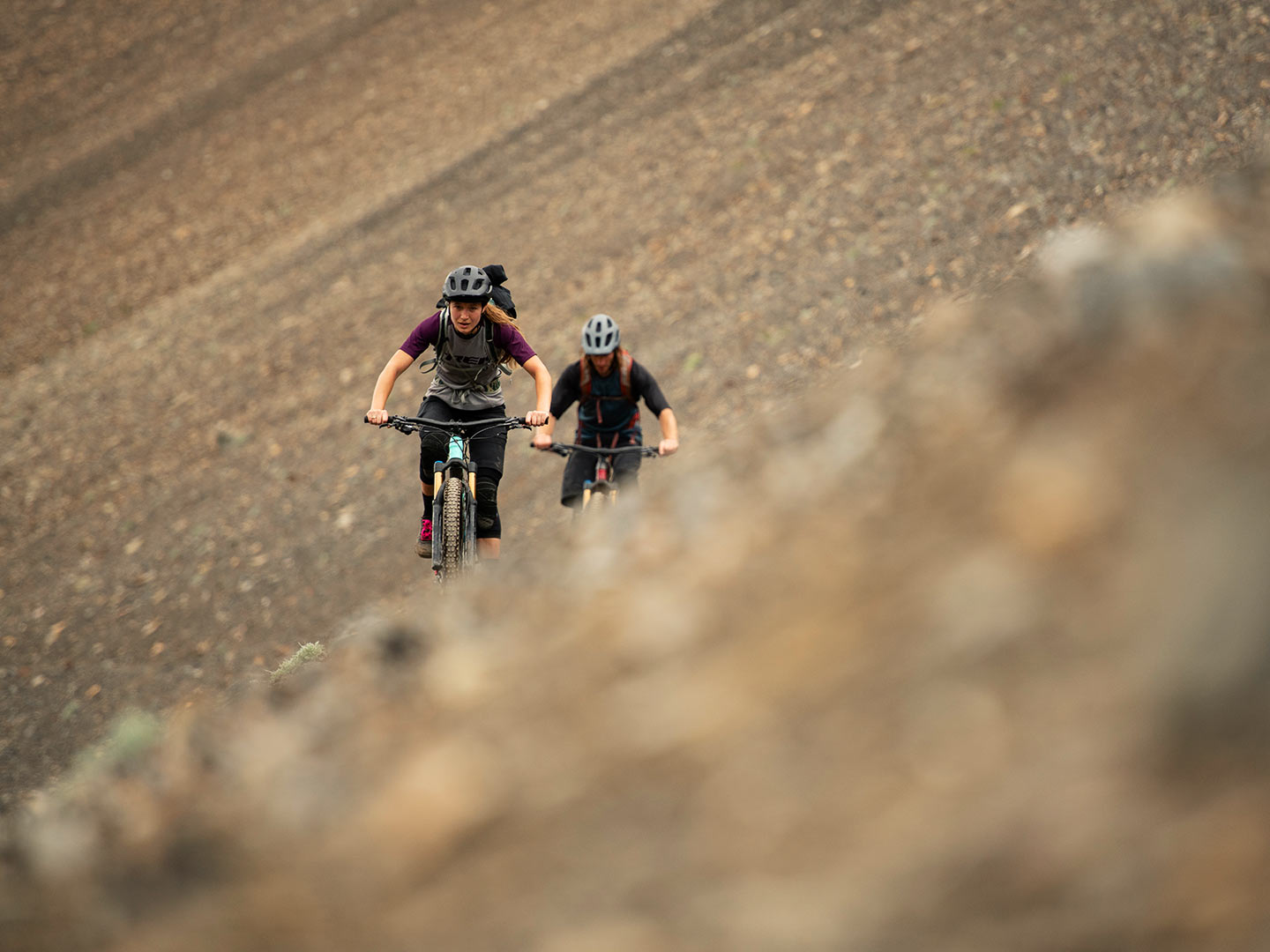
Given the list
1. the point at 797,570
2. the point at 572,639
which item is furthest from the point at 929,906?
the point at 572,639

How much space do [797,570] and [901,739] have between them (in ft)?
1.69

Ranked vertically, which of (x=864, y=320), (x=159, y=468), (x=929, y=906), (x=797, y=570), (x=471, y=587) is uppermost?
(x=159, y=468)

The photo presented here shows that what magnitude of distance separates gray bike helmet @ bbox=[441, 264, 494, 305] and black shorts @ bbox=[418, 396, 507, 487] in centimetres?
107

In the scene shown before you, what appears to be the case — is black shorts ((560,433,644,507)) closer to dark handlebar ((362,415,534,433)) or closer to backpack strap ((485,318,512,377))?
dark handlebar ((362,415,534,433))

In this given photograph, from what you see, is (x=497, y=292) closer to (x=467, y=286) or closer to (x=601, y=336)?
(x=467, y=286)

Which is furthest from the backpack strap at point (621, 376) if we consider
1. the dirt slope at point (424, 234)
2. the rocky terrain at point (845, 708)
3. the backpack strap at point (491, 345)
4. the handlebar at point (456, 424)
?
the rocky terrain at point (845, 708)

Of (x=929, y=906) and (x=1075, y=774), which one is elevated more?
(x=1075, y=774)

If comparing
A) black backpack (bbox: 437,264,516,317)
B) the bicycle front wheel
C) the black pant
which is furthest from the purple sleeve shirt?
the bicycle front wheel

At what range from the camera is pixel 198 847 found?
92.6 inches

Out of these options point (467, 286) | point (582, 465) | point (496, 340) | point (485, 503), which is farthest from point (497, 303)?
point (582, 465)

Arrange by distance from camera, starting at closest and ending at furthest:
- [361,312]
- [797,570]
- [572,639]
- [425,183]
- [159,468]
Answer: [797,570]
[572,639]
[159,468]
[361,312]
[425,183]

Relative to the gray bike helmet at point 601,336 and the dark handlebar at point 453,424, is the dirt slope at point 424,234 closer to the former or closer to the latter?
the gray bike helmet at point 601,336

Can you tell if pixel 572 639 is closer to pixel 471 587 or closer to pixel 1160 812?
pixel 471 587

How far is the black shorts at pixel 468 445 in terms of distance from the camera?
26.2 feet
